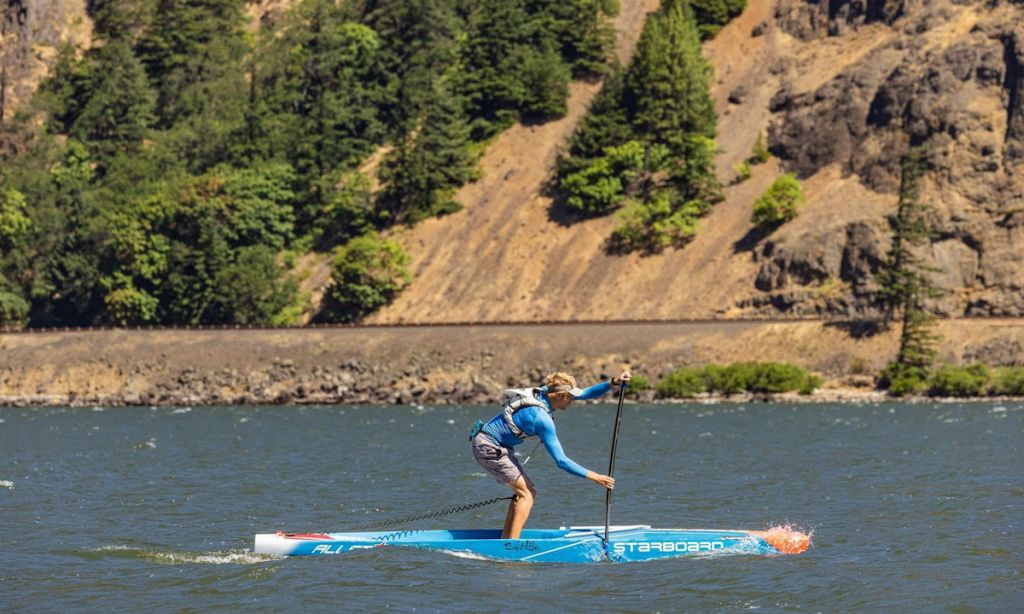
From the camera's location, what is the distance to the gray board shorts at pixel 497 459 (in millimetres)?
22953

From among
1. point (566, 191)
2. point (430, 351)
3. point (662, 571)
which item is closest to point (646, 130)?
→ point (566, 191)

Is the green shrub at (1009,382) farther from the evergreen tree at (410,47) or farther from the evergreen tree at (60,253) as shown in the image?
the evergreen tree at (60,253)

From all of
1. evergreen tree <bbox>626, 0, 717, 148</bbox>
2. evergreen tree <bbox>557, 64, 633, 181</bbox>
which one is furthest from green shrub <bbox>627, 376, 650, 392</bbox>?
evergreen tree <bbox>557, 64, 633, 181</bbox>

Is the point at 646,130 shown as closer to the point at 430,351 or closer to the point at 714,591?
the point at 430,351

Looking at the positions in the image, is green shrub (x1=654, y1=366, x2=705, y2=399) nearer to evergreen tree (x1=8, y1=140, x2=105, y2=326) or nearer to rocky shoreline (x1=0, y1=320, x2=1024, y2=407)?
rocky shoreline (x1=0, y1=320, x2=1024, y2=407)

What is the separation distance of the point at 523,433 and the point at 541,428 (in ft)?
1.58

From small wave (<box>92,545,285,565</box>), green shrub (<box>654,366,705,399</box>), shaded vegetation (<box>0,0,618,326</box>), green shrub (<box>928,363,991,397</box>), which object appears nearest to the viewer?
small wave (<box>92,545,285,565</box>)

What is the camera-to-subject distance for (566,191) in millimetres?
104562

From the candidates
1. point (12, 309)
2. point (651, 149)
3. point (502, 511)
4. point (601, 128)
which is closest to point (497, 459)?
point (502, 511)

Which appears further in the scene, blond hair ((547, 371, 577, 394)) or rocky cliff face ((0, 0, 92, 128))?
rocky cliff face ((0, 0, 92, 128))

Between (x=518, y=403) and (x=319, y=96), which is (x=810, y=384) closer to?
(x=319, y=96)

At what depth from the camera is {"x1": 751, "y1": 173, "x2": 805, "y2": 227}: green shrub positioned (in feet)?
311

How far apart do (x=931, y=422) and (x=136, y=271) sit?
59.4 m

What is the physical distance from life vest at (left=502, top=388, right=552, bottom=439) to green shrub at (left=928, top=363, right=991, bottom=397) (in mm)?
54079
